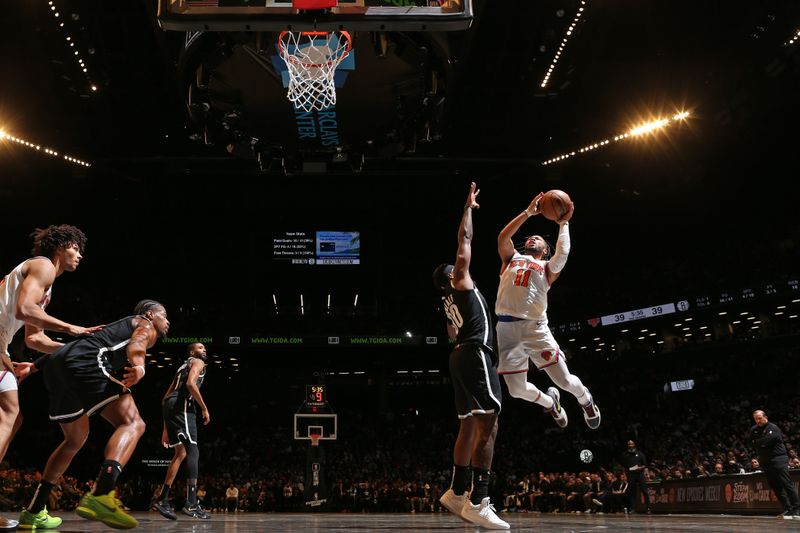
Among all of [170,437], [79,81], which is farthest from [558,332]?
[170,437]

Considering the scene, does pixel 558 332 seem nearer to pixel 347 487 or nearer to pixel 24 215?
pixel 347 487

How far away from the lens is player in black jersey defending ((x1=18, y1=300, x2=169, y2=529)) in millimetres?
4410

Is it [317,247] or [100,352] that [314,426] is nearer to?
[317,247]

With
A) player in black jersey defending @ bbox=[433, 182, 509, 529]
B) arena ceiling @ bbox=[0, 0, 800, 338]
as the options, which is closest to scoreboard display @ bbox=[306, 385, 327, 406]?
arena ceiling @ bbox=[0, 0, 800, 338]

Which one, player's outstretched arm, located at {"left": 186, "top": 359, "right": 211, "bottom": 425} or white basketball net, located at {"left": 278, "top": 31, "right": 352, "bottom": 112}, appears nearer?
player's outstretched arm, located at {"left": 186, "top": 359, "right": 211, "bottom": 425}

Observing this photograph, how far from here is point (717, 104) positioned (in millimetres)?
16984

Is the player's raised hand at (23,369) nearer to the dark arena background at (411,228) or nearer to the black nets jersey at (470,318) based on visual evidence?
the black nets jersey at (470,318)

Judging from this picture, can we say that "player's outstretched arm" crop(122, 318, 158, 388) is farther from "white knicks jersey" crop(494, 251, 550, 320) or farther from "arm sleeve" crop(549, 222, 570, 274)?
"arm sleeve" crop(549, 222, 570, 274)

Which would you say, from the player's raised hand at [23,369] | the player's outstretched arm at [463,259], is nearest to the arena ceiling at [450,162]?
the player's outstretched arm at [463,259]

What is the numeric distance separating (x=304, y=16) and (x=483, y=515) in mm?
4303

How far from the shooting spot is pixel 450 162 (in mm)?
20531

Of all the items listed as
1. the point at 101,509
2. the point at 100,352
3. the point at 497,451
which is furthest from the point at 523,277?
the point at 497,451

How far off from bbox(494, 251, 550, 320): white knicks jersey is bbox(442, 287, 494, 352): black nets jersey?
70cm

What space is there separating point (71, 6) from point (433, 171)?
37.1ft
